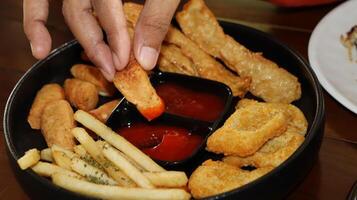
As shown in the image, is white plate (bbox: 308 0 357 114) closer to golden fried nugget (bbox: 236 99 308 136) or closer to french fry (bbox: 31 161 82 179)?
golden fried nugget (bbox: 236 99 308 136)

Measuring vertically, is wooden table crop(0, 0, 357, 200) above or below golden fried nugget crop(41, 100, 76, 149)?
below

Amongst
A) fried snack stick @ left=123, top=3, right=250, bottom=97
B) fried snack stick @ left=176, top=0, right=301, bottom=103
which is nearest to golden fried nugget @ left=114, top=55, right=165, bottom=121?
fried snack stick @ left=123, top=3, right=250, bottom=97

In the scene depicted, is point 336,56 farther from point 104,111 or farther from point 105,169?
point 105,169

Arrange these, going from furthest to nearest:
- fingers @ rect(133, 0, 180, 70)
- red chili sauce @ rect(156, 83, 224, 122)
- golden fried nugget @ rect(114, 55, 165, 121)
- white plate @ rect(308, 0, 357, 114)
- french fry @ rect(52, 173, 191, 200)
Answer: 1. white plate @ rect(308, 0, 357, 114)
2. red chili sauce @ rect(156, 83, 224, 122)
3. golden fried nugget @ rect(114, 55, 165, 121)
4. fingers @ rect(133, 0, 180, 70)
5. french fry @ rect(52, 173, 191, 200)

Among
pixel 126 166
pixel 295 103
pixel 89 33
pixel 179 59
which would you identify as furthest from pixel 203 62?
pixel 126 166

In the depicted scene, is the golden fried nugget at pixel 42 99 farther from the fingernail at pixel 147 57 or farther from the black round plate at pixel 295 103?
the fingernail at pixel 147 57

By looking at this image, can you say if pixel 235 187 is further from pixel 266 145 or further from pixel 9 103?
pixel 9 103

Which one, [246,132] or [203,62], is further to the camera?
[203,62]
